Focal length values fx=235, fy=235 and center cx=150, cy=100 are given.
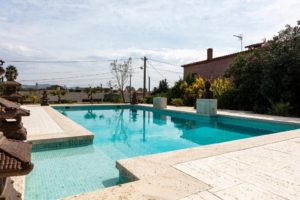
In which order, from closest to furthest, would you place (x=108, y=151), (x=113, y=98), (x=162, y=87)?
(x=108, y=151)
(x=162, y=87)
(x=113, y=98)

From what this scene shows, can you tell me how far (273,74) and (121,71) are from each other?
1645 cm

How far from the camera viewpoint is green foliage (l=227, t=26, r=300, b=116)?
11.6 m

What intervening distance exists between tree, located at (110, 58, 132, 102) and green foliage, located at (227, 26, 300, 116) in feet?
45.5

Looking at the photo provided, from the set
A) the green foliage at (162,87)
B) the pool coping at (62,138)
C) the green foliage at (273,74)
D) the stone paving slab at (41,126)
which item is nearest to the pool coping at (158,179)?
the pool coping at (62,138)

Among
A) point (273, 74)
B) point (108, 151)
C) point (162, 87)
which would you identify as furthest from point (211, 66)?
point (108, 151)

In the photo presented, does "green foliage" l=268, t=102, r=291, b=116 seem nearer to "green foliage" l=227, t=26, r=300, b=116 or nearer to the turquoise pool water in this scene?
"green foliage" l=227, t=26, r=300, b=116

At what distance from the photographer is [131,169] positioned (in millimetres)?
3508

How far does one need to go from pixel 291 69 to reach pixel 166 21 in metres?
6.52

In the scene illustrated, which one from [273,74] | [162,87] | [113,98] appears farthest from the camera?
[113,98]

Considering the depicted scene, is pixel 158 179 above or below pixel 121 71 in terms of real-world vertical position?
below

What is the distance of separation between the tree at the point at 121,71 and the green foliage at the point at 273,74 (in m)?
13.9

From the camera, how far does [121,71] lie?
83.5ft

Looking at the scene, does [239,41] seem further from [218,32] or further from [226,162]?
[226,162]

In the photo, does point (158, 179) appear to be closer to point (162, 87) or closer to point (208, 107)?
point (208, 107)
